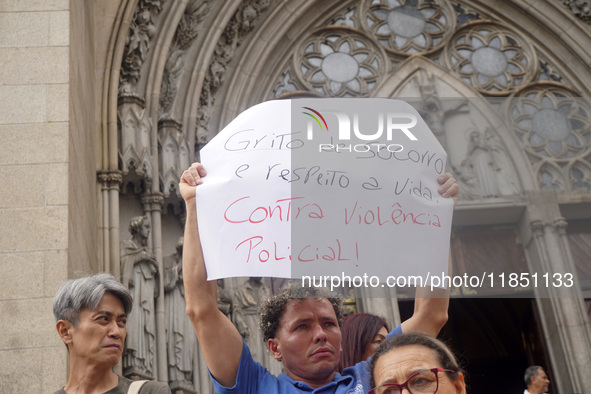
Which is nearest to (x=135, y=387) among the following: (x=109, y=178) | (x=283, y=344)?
(x=283, y=344)

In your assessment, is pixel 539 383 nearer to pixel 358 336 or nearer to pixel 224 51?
pixel 358 336

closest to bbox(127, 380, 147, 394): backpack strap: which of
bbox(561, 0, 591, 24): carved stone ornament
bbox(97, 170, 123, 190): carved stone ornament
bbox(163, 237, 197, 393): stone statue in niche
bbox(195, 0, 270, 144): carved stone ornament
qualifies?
bbox(163, 237, 197, 393): stone statue in niche

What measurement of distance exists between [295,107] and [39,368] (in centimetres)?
269

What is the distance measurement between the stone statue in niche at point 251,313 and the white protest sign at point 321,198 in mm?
5298

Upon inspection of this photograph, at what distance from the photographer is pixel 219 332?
2.94 metres

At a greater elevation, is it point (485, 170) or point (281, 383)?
point (485, 170)

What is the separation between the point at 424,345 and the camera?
2391 millimetres

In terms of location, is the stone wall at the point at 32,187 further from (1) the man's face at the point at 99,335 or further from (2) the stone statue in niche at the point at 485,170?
(2) the stone statue in niche at the point at 485,170

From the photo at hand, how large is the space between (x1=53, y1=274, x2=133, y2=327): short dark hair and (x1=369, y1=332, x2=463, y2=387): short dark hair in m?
1.17

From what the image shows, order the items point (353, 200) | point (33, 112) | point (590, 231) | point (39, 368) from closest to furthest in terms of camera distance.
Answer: point (353, 200), point (39, 368), point (33, 112), point (590, 231)

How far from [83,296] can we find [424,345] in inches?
55.7

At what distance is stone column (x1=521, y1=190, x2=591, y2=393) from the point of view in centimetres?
960

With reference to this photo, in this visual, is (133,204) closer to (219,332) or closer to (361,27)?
(361,27)

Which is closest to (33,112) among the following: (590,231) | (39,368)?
(39,368)
